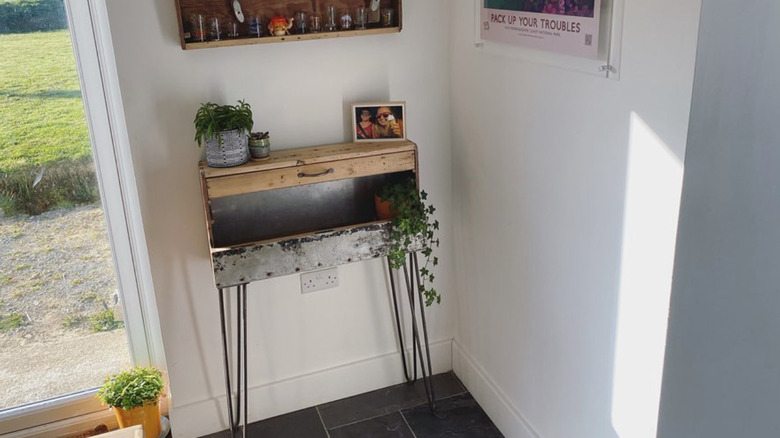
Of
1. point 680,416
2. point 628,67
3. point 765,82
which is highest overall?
point 765,82

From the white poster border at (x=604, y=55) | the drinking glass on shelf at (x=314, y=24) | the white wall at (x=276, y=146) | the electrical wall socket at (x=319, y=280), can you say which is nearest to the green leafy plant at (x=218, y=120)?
the white wall at (x=276, y=146)

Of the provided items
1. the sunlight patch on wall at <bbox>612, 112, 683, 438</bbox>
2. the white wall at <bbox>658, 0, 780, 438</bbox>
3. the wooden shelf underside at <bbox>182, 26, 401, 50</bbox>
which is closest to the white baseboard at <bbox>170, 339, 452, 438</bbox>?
the sunlight patch on wall at <bbox>612, 112, 683, 438</bbox>

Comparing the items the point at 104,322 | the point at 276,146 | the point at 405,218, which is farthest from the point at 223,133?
the point at 104,322

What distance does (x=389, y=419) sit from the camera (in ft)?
7.86

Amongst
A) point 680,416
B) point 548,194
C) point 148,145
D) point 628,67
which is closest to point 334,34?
point 148,145

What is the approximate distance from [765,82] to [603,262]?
129 centimetres

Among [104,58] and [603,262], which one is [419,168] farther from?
[104,58]

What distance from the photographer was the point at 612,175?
1.55 m

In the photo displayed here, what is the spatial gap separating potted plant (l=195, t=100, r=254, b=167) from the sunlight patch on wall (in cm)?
108

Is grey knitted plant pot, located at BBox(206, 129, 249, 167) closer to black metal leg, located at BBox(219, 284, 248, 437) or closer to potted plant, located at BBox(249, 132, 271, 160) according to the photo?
potted plant, located at BBox(249, 132, 271, 160)

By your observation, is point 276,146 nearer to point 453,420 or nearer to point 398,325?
point 398,325

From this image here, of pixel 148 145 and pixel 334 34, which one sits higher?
pixel 334 34

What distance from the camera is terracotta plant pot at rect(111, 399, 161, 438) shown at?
2221 millimetres

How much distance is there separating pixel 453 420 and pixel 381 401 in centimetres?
28
